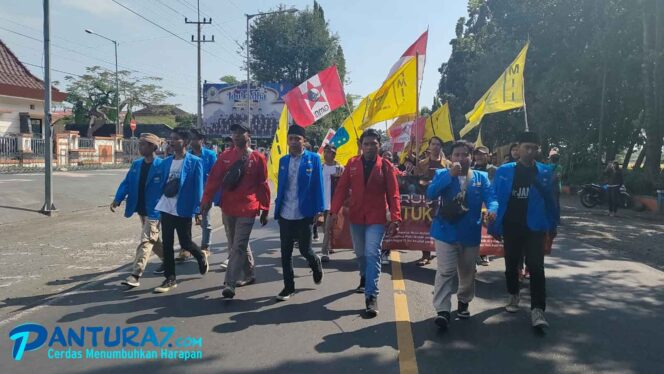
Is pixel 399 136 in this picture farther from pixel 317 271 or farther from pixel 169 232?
pixel 169 232

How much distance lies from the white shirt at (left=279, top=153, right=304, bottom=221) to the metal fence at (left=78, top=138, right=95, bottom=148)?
30.0 metres

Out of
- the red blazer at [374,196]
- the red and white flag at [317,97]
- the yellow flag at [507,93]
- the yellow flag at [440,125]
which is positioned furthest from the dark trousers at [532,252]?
the yellow flag at [440,125]

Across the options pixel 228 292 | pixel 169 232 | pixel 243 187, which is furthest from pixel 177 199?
pixel 228 292

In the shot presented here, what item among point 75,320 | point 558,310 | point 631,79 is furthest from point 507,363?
point 631,79

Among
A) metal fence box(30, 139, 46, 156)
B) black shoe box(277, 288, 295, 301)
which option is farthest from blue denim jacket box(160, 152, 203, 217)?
metal fence box(30, 139, 46, 156)

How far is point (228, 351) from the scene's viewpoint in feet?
13.5

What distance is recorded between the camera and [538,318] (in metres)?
4.68

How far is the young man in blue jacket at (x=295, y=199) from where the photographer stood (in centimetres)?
560

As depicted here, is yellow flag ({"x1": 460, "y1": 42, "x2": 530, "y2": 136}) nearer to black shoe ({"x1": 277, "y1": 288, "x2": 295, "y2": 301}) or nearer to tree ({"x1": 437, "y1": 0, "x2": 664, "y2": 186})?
black shoe ({"x1": 277, "y1": 288, "x2": 295, "y2": 301})

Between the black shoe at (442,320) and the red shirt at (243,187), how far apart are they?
7.15 ft

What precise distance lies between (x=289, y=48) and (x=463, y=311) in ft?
141

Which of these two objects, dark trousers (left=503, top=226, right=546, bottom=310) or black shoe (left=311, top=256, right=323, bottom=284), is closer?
dark trousers (left=503, top=226, right=546, bottom=310)

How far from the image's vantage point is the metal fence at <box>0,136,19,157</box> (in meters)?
23.1

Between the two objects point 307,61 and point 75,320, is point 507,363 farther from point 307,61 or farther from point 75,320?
point 307,61
